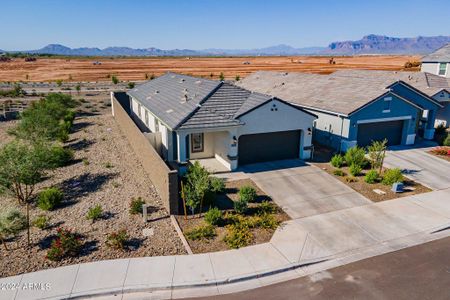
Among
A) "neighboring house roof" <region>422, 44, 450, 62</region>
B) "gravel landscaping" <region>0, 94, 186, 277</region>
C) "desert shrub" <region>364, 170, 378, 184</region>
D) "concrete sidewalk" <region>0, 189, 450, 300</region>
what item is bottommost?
"concrete sidewalk" <region>0, 189, 450, 300</region>

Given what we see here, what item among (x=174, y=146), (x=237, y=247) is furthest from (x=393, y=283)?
(x=174, y=146)

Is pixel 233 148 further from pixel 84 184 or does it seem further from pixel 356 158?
pixel 84 184

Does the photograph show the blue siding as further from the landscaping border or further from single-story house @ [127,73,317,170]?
the landscaping border

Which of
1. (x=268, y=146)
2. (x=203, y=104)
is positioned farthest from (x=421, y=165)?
(x=203, y=104)

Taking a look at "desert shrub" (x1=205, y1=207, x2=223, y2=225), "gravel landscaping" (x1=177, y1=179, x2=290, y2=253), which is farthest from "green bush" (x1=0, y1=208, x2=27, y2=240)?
"desert shrub" (x1=205, y1=207, x2=223, y2=225)

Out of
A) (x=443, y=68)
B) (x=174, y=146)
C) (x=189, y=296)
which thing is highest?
(x=443, y=68)

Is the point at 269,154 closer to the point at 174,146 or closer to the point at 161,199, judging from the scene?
the point at 174,146

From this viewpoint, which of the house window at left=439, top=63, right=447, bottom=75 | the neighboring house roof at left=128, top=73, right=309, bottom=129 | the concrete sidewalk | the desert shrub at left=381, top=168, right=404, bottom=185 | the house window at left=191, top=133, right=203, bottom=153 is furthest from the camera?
the house window at left=439, top=63, right=447, bottom=75
